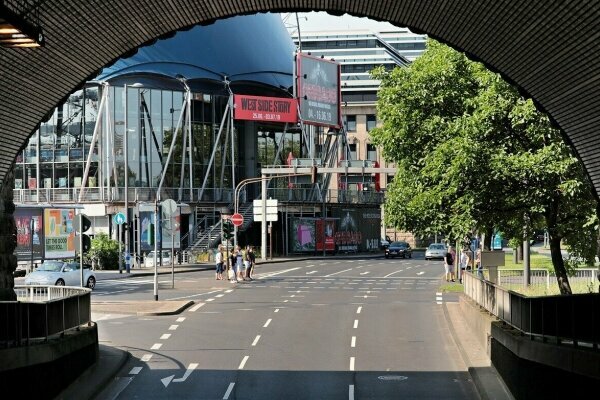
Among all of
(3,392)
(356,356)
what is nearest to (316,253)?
(356,356)

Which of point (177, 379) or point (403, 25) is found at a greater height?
point (403, 25)

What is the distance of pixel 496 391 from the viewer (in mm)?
18969

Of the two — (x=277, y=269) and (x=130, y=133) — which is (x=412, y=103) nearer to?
(x=277, y=269)

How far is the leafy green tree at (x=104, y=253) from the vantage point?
222 ft

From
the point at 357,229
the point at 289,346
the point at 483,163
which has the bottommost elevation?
the point at 289,346

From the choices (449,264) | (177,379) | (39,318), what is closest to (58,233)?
(449,264)

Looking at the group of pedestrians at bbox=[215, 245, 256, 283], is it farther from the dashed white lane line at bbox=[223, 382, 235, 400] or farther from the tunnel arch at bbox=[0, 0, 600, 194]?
the tunnel arch at bbox=[0, 0, 600, 194]

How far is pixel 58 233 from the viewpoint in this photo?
58281 mm

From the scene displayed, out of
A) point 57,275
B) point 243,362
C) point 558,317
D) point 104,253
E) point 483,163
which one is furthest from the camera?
point 104,253

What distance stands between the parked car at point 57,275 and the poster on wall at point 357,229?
173ft

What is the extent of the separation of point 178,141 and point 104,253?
22544 millimetres

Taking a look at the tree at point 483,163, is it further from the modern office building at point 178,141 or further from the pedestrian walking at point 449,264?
the modern office building at point 178,141

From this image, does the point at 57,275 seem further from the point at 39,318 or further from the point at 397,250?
the point at 397,250

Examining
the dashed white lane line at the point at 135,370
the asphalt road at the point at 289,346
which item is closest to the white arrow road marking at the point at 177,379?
the asphalt road at the point at 289,346
